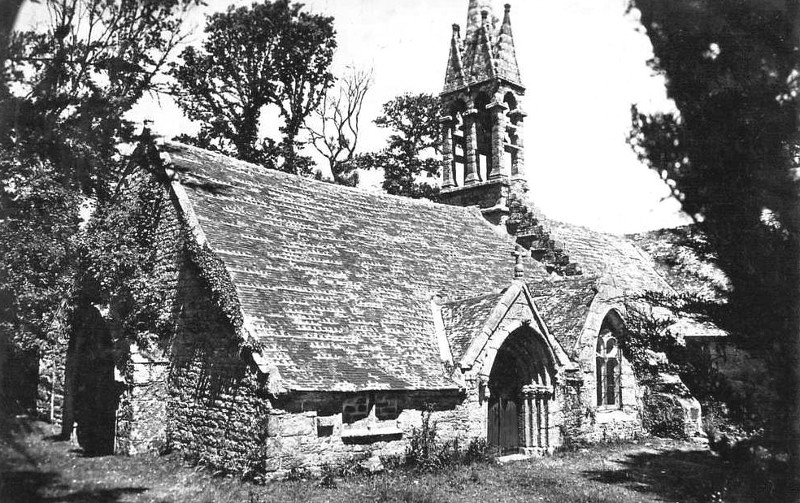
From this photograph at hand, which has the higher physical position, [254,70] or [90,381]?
[254,70]

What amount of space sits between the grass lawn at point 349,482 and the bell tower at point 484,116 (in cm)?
1121

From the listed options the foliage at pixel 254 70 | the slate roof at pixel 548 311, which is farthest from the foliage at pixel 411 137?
the slate roof at pixel 548 311

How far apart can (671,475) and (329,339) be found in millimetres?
7727

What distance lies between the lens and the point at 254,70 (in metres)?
31.6

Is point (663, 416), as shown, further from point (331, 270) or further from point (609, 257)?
point (331, 270)

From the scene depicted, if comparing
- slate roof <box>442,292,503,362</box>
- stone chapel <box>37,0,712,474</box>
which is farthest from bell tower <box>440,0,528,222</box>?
slate roof <box>442,292,503,362</box>

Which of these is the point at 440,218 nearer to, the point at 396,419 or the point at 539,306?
the point at 539,306

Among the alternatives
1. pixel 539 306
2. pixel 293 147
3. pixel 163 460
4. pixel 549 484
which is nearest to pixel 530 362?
pixel 539 306

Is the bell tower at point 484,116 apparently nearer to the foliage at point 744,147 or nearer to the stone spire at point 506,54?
the stone spire at point 506,54

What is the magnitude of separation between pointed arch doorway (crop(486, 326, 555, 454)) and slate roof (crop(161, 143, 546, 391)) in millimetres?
2227

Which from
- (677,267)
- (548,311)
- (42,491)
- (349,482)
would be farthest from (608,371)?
(42,491)

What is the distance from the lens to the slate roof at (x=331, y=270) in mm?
12789

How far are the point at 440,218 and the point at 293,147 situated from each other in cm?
1317

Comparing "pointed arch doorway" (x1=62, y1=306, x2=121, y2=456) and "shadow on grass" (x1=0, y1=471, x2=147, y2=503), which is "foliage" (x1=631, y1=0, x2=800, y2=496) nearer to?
"shadow on grass" (x1=0, y1=471, x2=147, y2=503)
